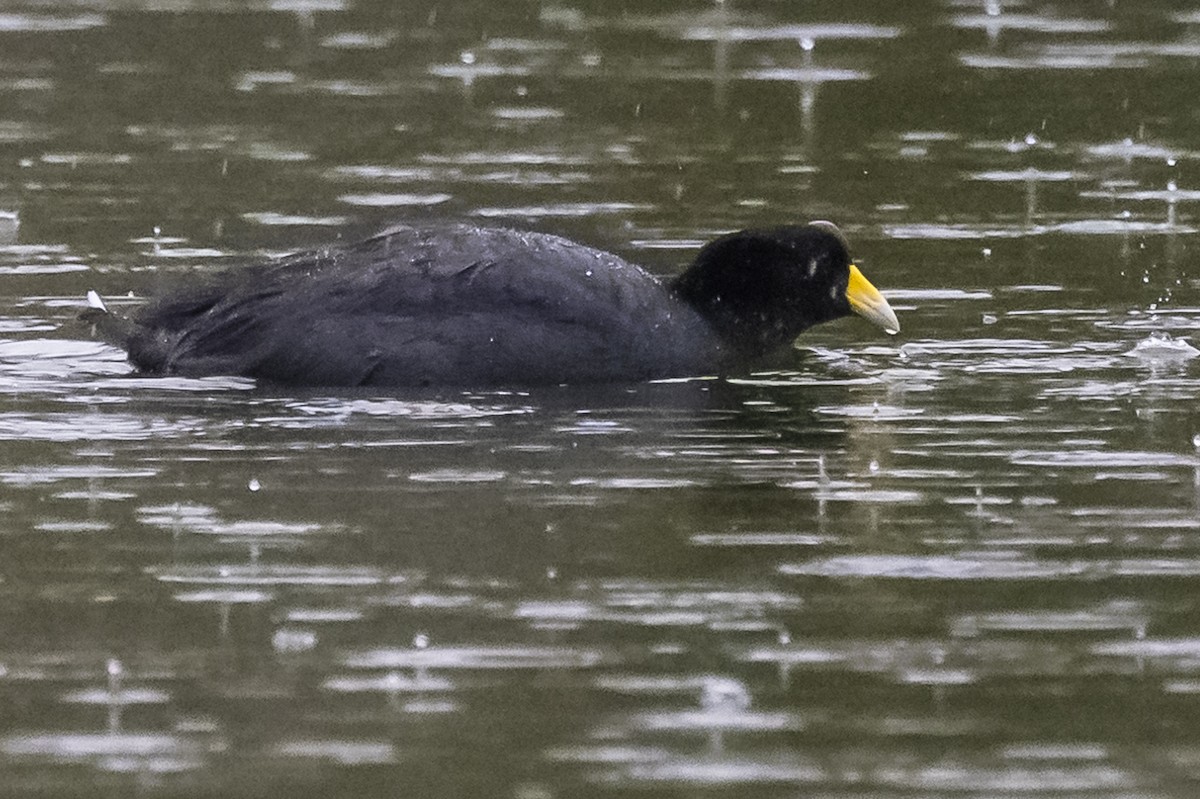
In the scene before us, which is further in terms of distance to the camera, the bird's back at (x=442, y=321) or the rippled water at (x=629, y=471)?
the bird's back at (x=442, y=321)

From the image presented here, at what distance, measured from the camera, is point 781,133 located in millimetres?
16984

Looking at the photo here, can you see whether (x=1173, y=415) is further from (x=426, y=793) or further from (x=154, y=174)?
(x=154, y=174)

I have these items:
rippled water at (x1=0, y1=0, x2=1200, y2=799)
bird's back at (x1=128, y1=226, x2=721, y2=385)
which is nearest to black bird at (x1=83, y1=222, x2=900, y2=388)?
bird's back at (x1=128, y1=226, x2=721, y2=385)

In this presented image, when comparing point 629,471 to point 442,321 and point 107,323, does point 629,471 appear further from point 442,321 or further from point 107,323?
point 107,323

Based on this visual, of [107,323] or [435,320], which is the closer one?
[435,320]

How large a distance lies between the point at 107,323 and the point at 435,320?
171 centimetres

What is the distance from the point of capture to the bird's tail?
1138 cm

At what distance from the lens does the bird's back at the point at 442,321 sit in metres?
10.6

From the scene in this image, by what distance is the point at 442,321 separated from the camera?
1065 centimetres

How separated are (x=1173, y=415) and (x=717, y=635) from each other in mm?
3737

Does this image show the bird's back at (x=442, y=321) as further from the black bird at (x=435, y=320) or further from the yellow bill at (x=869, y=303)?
the yellow bill at (x=869, y=303)

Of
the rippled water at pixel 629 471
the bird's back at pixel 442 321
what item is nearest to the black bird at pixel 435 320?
the bird's back at pixel 442 321

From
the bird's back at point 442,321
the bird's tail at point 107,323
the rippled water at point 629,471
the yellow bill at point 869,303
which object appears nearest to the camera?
the rippled water at point 629,471

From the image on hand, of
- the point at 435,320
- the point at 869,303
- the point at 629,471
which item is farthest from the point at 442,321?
the point at 869,303
